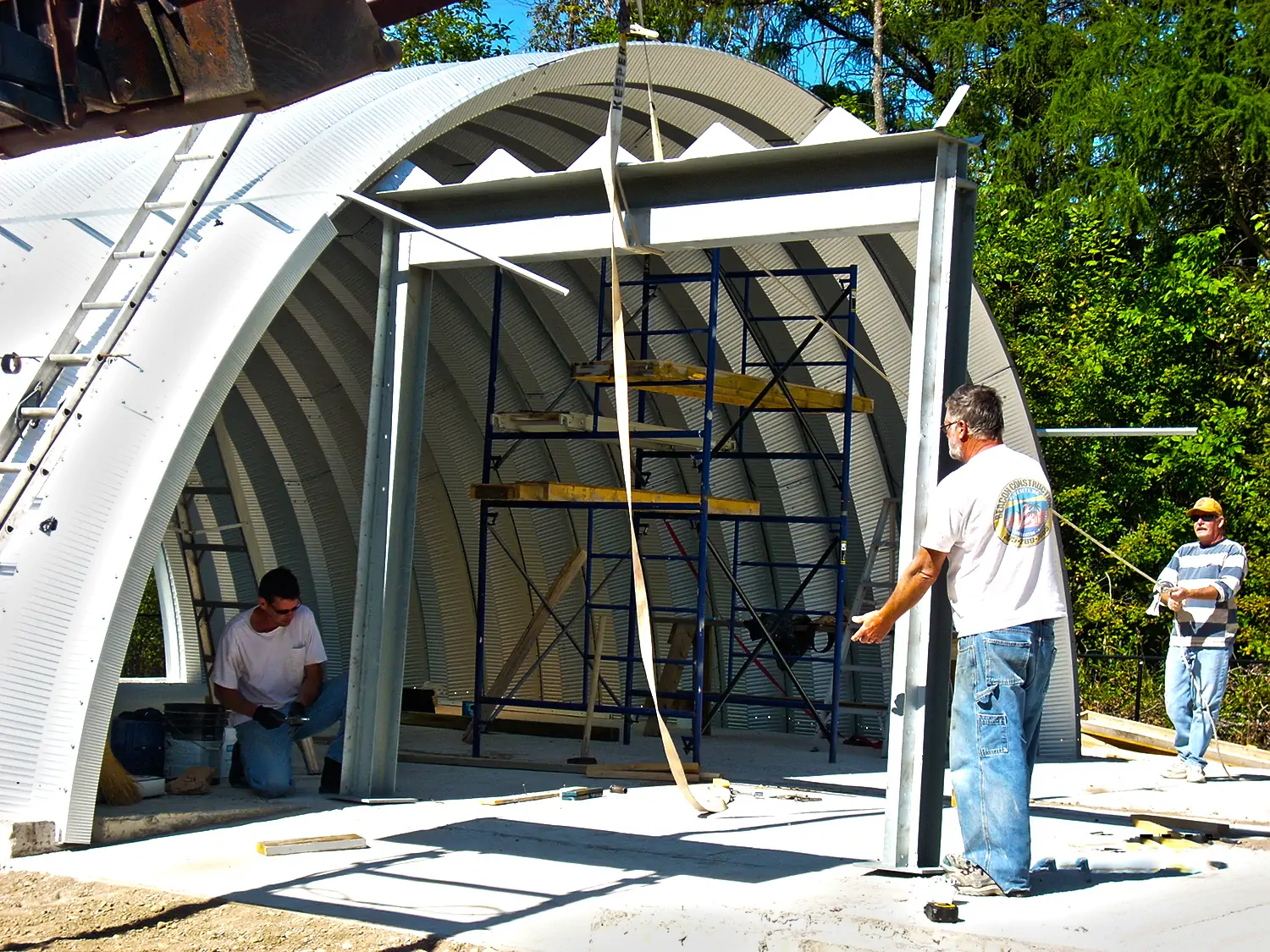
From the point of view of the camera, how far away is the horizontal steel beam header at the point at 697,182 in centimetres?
670

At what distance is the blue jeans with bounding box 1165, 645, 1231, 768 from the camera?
33.7 feet

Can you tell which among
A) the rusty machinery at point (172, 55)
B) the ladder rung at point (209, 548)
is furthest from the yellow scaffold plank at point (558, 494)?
the rusty machinery at point (172, 55)

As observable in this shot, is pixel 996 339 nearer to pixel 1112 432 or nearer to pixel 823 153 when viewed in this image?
pixel 1112 432

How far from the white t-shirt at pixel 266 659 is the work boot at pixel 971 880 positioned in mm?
3949

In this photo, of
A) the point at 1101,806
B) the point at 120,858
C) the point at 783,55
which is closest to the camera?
the point at 120,858

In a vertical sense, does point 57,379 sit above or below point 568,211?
below

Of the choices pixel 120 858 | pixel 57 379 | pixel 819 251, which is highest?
pixel 819 251

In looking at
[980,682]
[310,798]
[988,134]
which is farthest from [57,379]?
[988,134]

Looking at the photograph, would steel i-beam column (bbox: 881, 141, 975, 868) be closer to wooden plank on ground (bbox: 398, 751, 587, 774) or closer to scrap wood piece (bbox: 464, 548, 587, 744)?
wooden plank on ground (bbox: 398, 751, 587, 774)

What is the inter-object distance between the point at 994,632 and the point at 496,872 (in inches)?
89.1

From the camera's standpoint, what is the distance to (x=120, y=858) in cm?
638

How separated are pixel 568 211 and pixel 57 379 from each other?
2603 mm

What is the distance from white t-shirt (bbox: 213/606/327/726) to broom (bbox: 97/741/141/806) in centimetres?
86

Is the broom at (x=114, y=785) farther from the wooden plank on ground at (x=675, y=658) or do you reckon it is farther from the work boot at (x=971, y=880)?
the wooden plank on ground at (x=675, y=658)
